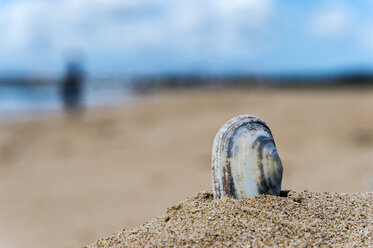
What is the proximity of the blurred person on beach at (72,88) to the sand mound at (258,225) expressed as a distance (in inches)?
561

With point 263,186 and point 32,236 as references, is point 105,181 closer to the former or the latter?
point 32,236

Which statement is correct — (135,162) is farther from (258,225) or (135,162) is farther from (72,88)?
(72,88)

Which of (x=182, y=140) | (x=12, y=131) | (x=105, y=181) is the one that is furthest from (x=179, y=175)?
(x=12, y=131)

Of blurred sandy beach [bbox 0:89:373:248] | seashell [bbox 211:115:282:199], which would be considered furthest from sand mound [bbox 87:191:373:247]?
blurred sandy beach [bbox 0:89:373:248]

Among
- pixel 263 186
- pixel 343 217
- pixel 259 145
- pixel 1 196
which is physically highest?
pixel 259 145

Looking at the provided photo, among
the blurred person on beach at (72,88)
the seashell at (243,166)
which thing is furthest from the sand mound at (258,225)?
the blurred person on beach at (72,88)

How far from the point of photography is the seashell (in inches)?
98.0

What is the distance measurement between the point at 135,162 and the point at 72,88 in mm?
8607

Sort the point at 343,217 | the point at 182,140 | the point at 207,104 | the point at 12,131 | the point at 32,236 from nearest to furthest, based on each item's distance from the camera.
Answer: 1. the point at 343,217
2. the point at 32,236
3. the point at 182,140
4. the point at 12,131
5. the point at 207,104

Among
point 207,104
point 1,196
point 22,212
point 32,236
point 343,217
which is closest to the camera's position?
point 343,217

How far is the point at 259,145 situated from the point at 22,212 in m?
4.59

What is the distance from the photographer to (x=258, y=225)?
2.18 meters

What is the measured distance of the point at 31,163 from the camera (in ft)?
30.4

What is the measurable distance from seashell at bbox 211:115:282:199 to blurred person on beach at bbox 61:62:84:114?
1428cm
